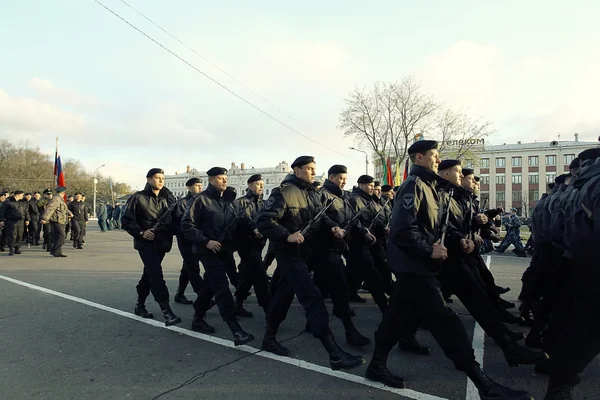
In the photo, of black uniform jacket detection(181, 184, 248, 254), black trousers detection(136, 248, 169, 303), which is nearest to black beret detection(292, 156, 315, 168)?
black uniform jacket detection(181, 184, 248, 254)

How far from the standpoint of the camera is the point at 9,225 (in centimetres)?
1223

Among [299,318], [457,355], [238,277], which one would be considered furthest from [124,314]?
[457,355]

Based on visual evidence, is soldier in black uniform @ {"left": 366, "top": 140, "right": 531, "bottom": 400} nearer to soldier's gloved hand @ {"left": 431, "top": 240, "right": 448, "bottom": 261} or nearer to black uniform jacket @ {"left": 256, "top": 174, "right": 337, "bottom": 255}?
soldier's gloved hand @ {"left": 431, "top": 240, "right": 448, "bottom": 261}

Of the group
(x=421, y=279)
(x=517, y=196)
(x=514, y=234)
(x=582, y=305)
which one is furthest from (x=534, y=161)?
(x=421, y=279)

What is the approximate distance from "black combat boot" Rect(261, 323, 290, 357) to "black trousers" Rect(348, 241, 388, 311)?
1501 millimetres

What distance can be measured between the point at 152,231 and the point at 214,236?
90 cm

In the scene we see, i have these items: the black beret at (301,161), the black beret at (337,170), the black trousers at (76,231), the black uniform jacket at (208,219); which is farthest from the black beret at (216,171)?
the black trousers at (76,231)

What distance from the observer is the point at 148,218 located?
5297 mm

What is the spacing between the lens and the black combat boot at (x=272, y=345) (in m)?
3.92

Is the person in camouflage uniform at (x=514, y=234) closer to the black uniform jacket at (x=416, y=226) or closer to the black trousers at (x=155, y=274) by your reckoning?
the black uniform jacket at (x=416, y=226)

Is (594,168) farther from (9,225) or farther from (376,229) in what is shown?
(9,225)

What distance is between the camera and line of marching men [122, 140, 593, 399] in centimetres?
305

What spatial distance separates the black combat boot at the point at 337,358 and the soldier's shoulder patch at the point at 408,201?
1.39 meters

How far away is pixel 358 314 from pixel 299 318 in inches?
32.8
